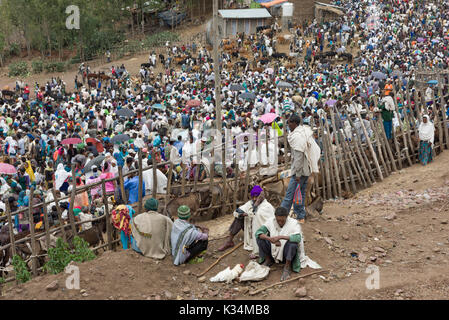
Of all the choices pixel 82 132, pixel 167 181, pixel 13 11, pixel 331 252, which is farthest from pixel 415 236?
pixel 13 11

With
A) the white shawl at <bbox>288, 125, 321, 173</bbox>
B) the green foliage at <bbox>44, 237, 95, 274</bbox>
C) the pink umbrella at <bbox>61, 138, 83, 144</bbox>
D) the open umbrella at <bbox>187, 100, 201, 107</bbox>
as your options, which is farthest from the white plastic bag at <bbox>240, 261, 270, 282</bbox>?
the open umbrella at <bbox>187, 100, 201, 107</bbox>

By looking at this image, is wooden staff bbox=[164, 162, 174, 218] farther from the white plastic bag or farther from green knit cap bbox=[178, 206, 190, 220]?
the white plastic bag

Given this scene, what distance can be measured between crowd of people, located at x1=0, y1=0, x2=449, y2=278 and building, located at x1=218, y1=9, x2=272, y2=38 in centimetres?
107

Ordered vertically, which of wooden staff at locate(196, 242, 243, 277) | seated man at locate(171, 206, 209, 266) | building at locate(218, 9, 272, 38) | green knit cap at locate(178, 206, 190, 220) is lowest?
wooden staff at locate(196, 242, 243, 277)

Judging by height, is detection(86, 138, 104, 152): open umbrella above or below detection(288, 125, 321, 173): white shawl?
below

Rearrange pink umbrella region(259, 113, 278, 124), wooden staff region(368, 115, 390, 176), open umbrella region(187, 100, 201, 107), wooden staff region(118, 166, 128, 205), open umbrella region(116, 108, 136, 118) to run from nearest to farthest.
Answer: wooden staff region(118, 166, 128, 205), wooden staff region(368, 115, 390, 176), pink umbrella region(259, 113, 278, 124), open umbrella region(116, 108, 136, 118), open umbrella region(187, 100, 201, 107)

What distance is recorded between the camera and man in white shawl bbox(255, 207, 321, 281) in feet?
19.5

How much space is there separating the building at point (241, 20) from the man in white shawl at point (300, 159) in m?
27.0

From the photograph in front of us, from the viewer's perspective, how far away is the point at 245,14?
33.4 meters

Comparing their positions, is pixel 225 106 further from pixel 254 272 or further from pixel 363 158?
pixel 254 272

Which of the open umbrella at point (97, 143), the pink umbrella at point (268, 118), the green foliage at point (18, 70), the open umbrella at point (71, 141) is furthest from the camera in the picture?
the green foliage at point (18, 70)

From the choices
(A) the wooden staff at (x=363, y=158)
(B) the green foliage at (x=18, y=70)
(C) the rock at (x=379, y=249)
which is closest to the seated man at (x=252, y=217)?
(C) the rock at (x=379, y=249)

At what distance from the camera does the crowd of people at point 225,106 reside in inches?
366

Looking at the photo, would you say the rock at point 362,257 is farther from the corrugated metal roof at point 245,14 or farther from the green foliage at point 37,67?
the green foliage at point 37,67
